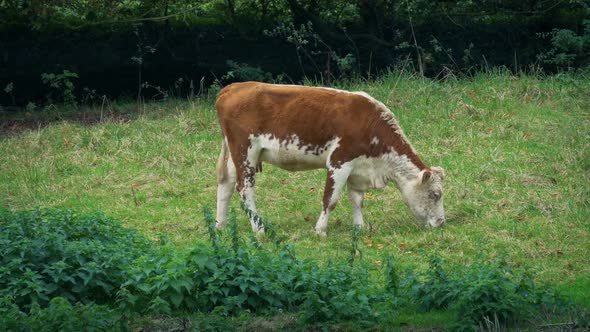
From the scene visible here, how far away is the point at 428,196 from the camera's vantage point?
12.7 metres

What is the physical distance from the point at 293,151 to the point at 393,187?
2482 mm

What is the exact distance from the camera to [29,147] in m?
17.3

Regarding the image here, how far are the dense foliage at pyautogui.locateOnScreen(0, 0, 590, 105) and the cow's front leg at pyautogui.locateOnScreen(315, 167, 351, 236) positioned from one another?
7.85 m

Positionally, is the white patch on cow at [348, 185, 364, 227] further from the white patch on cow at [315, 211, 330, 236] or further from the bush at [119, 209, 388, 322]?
the bush at [119, 209, 388, 322]

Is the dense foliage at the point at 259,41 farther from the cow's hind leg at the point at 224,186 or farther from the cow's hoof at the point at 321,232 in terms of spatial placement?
the cow's hoof at the point at 321,232

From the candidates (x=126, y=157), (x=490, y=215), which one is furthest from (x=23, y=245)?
(x=126, y=157)

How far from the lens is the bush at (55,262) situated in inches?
356

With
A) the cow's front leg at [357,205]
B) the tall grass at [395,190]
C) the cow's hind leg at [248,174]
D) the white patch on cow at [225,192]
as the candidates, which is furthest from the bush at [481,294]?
the white patch on cow at [225,192]

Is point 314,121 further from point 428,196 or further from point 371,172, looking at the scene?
point 428,196

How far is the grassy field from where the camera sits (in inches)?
473

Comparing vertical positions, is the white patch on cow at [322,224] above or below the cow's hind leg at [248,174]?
below

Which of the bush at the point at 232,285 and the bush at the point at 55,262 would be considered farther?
the bush at the point at 55,262

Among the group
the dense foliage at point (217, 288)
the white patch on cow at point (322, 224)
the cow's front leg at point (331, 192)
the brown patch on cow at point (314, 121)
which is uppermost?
the brown patch on cow at point (314, 121)

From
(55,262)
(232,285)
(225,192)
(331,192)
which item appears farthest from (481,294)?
(225,192)
